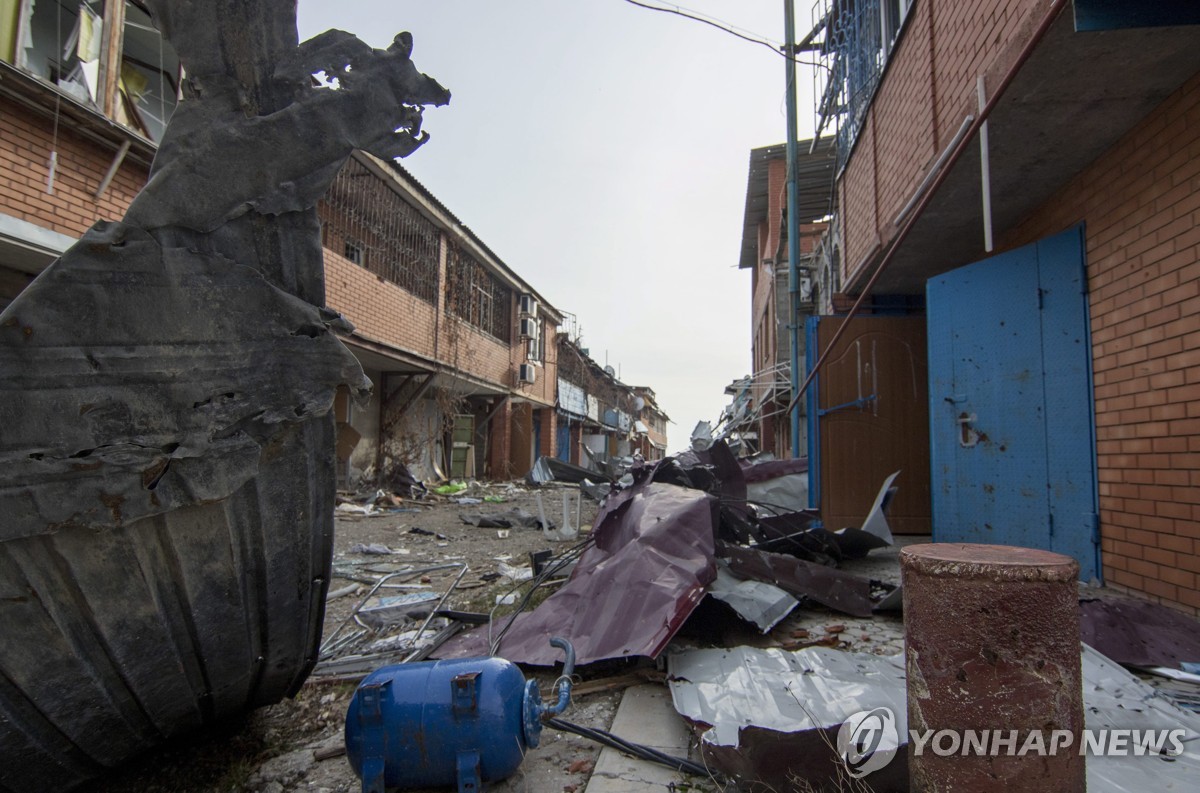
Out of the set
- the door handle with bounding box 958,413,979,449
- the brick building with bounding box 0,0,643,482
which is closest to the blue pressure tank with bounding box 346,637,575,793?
the brick building with bounding box 0,0,643,482

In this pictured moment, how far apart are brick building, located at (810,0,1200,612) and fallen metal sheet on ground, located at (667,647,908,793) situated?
191cm

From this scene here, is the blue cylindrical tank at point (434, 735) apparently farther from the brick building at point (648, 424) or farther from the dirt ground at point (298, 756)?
the brick building at point (648, 424)

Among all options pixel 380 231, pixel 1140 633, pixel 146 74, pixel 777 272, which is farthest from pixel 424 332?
pixel 1140 633

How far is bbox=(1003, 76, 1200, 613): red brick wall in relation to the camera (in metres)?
2.88

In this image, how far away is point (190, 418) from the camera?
1.71 m

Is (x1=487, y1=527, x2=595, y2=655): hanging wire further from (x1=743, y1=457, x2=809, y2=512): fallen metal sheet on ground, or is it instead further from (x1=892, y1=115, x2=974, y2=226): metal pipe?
(x1=743, y1=457, x2=809, y2=512): fallen metal sheet on ground

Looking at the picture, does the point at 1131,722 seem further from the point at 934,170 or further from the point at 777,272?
the point at 777,272

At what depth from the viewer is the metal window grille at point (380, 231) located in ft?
32.6

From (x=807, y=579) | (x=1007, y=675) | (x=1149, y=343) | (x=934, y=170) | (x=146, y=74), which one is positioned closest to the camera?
(x=1007, y=675)

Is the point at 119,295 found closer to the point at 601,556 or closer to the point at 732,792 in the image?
the point at 732,792

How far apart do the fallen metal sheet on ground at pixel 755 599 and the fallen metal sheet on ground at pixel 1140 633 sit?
1.26 m

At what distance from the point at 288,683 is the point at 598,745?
125 cm

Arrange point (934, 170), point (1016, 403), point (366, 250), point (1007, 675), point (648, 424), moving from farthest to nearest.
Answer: point (648, 424) → point (366, 250) → point (1016, 403) → point (934, 170) → point (1007, 675)

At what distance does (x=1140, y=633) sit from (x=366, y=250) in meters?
11.2
